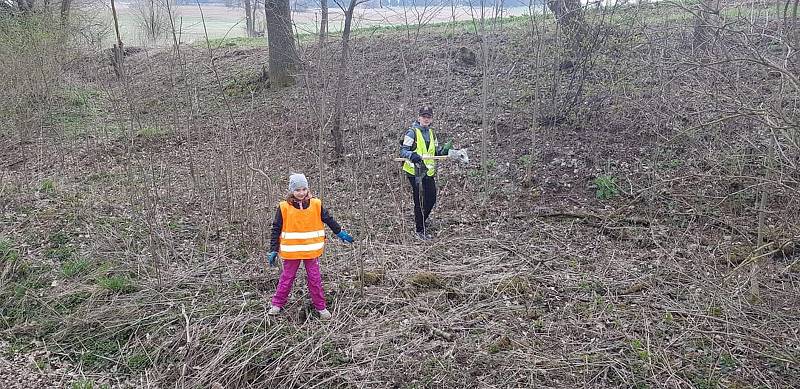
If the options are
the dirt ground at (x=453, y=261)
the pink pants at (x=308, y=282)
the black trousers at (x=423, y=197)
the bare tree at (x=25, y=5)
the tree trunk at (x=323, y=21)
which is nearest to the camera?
the dirt ground at (x=453, y=261)

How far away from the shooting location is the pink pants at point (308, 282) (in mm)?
4684

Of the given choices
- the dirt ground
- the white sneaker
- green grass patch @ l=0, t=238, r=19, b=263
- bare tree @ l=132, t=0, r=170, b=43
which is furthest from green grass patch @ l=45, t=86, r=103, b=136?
the white sneaker

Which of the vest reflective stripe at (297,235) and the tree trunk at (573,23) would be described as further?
the tree trunk at (573,23)

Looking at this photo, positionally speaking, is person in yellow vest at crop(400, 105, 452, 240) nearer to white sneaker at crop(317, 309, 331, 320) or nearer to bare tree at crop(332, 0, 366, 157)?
white sneaker at crop(317, 309, 331, 320)

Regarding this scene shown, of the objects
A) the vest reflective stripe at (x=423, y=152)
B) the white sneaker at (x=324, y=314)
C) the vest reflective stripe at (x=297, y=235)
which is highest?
the vest reflective stripe at (x=423, y=152)

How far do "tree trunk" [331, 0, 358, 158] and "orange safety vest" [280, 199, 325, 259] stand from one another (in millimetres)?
3910

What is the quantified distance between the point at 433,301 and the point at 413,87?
4.95 meters

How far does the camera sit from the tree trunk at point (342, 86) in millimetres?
7973

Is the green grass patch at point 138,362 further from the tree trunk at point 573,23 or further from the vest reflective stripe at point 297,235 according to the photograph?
the tree trunk at point 573,23

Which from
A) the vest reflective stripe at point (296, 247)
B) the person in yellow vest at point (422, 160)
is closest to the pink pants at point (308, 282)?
the vest reflective stripe at point (296, 247)

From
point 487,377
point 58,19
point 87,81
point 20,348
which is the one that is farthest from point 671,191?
point 58,19

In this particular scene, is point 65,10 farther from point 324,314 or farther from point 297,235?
point 324,314

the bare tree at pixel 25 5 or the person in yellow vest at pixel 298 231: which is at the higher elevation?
the bare tree at pixel 25 5

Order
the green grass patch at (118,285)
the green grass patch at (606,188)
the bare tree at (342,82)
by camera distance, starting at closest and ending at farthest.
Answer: the green grass patch at (118,285), the green grass patch at (606,188), the bare tree at (342,82)
